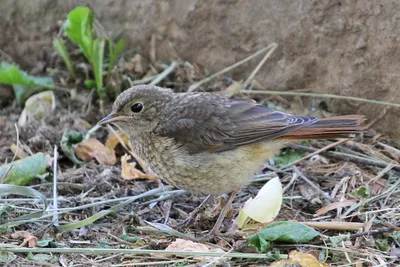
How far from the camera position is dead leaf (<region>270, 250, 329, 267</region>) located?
12.6ft

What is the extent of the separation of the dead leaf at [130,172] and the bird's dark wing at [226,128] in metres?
0.55

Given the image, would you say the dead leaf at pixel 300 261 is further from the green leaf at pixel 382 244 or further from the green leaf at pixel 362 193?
the green leaf at pixel 362 193

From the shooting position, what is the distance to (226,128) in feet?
15.6

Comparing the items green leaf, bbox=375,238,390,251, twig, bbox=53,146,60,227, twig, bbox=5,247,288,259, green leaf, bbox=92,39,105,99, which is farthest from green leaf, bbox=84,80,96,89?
green leaf, bbox=375,238,390,251

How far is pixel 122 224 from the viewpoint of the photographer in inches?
→ 181

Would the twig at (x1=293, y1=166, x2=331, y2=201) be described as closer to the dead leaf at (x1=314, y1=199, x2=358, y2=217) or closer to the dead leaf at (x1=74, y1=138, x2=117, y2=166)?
the dead leaf at (x1=314, y1=199, x2=358, y2=217)

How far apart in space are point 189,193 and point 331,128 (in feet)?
4.19

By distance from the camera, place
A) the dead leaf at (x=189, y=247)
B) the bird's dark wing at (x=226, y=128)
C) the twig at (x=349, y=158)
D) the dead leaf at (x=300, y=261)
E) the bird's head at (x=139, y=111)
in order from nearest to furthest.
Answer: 1. the dead leaf at (x=300, y=261)
2. the dead leaf at (x=189, y=247)
3. the bird's dark wing at (x=226, y=128)
4. the bird's head at (x=139, y=111)
5. the twig at (x=349, y=158)

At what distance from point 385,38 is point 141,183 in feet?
7.70

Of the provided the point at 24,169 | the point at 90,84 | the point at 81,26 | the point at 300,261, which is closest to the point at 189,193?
the point at 24,169

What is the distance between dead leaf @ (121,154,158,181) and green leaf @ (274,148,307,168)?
3.43ft

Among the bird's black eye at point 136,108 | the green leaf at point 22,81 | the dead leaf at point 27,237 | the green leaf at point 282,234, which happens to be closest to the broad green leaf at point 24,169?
the dead leaf at point 27,237

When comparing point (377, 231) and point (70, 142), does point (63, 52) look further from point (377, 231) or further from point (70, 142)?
point (377, 231)

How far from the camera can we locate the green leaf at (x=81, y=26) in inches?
226
